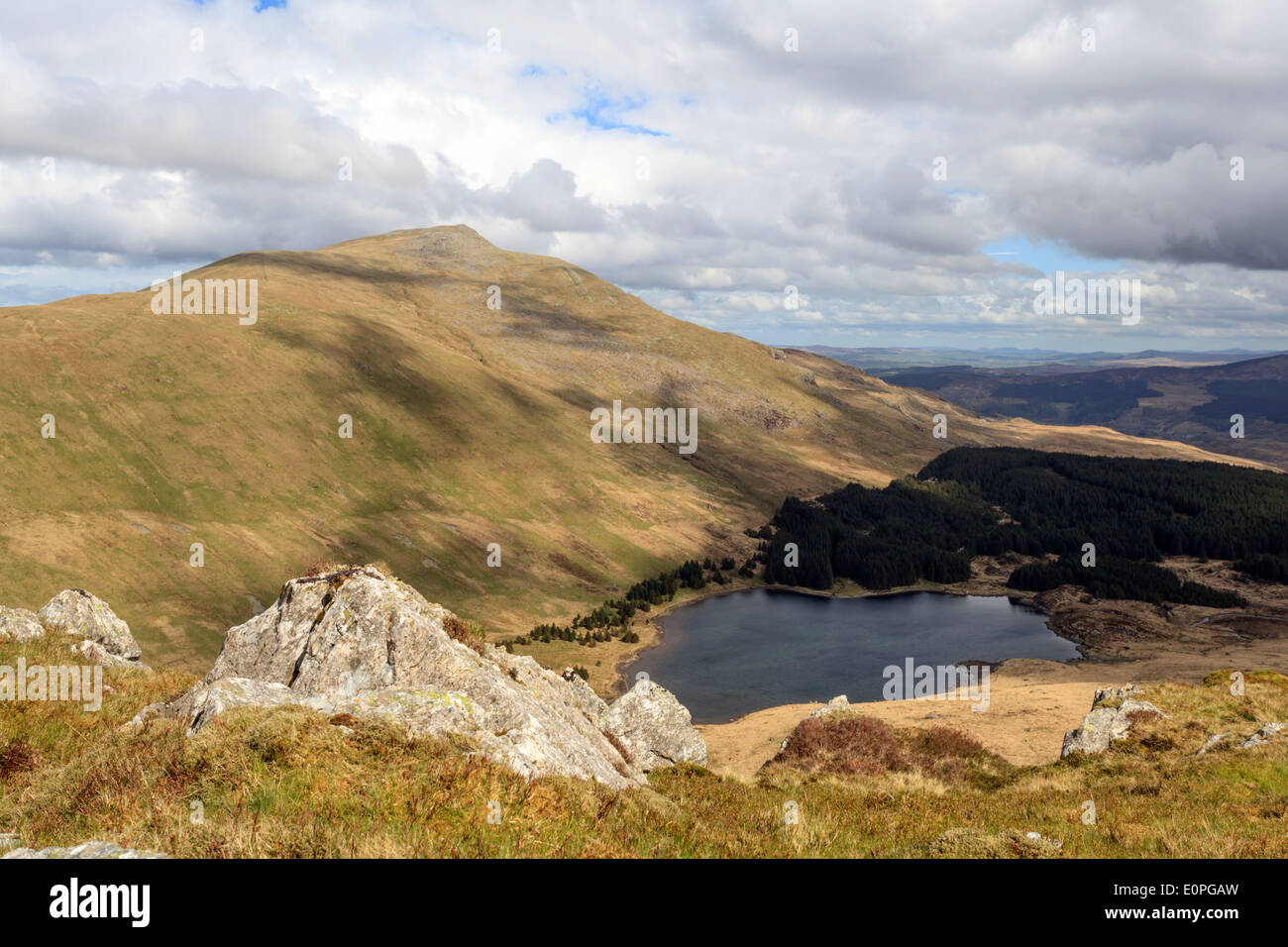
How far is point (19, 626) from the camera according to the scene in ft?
93.4

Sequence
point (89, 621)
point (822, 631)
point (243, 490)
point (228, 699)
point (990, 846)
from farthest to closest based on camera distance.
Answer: point (822, 631)
point (243, 490)
point (89, 621)
point (228, 699)
point (990, 846)

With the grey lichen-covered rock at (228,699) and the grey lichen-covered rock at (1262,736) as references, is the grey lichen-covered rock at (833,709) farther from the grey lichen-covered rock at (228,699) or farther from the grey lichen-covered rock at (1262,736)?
the grey lichen-covered rock at (228,699)

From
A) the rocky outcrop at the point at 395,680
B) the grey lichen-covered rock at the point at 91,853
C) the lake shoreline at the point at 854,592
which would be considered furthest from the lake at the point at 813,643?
the grey lichen-covered rock at the point at 91,853

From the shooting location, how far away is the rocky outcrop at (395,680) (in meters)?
15.6

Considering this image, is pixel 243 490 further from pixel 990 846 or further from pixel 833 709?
pixel 990 846

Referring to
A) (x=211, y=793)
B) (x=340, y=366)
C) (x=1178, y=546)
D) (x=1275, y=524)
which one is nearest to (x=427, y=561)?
(x=340, y=366)

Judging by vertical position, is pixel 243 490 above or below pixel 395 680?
above

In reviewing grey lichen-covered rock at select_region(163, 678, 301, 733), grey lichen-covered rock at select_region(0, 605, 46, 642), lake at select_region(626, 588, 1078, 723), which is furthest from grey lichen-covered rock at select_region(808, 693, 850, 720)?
grey lichen-covered rock at select_region(0, 605, 46, 642)

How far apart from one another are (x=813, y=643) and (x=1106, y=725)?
10432 cm

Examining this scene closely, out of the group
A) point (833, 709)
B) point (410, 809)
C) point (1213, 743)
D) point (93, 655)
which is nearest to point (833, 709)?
point (833, 709)

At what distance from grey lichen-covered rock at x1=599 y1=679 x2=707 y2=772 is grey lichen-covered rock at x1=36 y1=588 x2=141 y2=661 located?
28.2m

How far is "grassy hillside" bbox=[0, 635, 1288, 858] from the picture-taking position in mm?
9547

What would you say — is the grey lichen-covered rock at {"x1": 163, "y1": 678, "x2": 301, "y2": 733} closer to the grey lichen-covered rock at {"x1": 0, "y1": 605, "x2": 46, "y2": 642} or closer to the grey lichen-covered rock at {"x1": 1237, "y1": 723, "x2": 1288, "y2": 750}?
the grey lichen-covered rock at {"x1": 0, "y1": 605, "x2": 46, "y2": 642}
